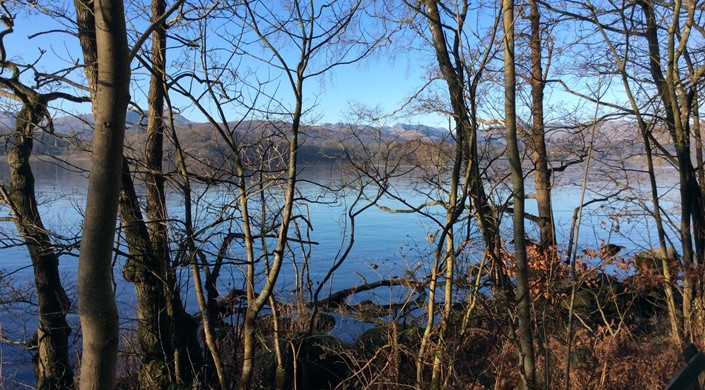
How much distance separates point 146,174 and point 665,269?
7.30m

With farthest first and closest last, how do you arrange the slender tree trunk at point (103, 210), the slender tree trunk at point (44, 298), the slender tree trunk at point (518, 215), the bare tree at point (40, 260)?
the slender tree trunk at point (44, 298), the bare tree at point (40, 260), the slender tree trunk at point (518, 215), the slender tree trunk at point (103, 210)

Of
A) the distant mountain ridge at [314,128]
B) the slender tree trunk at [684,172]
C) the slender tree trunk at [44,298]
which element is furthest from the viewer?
the slender tree trunk at [44,298]

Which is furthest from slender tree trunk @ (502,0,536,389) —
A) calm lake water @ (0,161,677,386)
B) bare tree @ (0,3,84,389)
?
bare tree @ (0,3,84,389)

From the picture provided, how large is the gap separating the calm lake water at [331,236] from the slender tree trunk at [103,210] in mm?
3861

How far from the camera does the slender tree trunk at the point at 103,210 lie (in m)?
2.09

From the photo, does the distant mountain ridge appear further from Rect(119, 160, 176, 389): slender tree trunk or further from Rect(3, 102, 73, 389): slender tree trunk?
Rect(3, 102, 73, 389): slender tree trunk

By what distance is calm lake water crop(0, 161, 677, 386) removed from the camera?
7.46 meters

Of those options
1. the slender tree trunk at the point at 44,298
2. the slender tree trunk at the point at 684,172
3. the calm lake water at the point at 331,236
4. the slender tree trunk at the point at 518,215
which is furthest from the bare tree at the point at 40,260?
the slender tree trunk at the point at 684,172

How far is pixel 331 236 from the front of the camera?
18.3 metres

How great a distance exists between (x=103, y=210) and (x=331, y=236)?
53.2ft

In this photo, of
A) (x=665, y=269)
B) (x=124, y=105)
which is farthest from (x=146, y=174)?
(x=665, y=269)

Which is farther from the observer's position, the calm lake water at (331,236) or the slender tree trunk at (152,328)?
the slender tree trunk at (152,328)

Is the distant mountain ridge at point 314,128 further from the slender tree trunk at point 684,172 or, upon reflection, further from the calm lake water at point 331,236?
the slender tree trunk at point 684,172

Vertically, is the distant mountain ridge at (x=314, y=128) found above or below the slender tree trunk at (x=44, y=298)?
above
